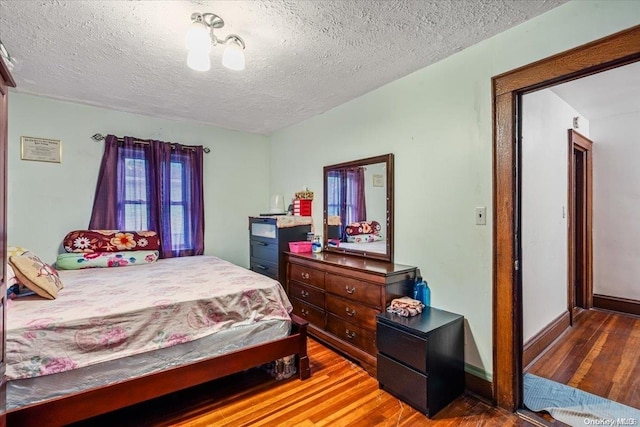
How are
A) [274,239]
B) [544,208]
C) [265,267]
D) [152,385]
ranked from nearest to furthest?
1. [152,385]
2. [544,208]
3. [274,239]
4. [265,267]

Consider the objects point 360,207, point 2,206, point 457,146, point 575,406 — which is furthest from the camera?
point 360,207

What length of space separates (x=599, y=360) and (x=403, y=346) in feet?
6.08

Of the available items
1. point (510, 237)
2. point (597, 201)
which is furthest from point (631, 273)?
point (510, 237)

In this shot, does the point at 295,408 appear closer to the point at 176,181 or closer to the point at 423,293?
the point at 423,293

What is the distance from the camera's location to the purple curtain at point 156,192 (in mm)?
3406

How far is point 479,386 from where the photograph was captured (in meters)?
2.09

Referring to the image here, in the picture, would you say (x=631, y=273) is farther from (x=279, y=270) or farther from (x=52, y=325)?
(x=52, y=325)

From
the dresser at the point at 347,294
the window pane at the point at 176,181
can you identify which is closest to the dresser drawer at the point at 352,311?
the dresser at the point at 347,294

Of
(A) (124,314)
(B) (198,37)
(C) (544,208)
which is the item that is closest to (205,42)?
(B) (198,37)

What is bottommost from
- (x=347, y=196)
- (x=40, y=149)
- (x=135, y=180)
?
(x=347, y=196)

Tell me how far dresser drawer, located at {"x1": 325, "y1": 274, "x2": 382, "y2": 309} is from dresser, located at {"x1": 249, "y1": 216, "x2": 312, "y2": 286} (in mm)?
843

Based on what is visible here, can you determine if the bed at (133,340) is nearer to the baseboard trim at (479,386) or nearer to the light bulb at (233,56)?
the baseboard trim at (479,386)

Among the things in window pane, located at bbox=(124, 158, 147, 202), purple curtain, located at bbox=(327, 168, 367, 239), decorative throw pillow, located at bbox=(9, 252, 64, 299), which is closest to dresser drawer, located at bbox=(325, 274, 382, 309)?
purple curtain, located at bbox=(327, 168, 367, 239)

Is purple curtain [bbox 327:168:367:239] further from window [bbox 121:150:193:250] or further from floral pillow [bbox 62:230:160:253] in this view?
floral pillow [bbox 62:230:160:253]
